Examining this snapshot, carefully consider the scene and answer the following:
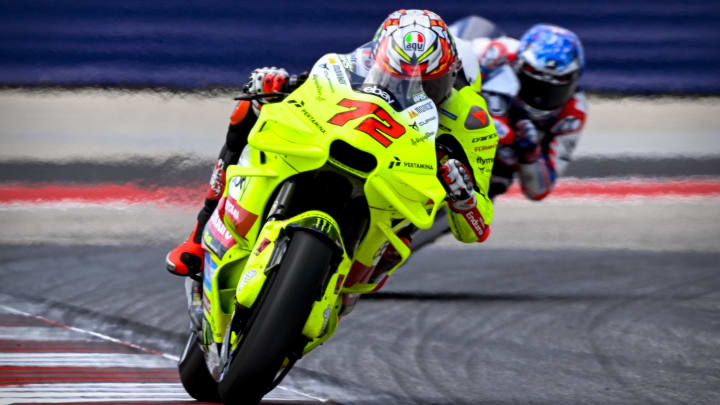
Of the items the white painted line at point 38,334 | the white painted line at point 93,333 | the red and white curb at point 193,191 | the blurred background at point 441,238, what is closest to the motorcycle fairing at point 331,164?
the blurred background at point 441,238

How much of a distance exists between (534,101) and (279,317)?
4.04 metres

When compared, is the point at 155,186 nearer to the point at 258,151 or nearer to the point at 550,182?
the point at 550,182

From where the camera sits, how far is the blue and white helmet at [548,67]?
6.75 metres

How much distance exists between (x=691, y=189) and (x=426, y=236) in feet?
11.7

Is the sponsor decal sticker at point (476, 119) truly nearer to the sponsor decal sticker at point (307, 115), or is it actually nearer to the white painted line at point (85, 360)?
the sponsor decal sticker at point (307, 115)

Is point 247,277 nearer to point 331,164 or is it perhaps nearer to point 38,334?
point 331,164

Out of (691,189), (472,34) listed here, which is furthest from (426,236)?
(691,189)

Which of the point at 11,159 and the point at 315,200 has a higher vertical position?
the point at 315,200

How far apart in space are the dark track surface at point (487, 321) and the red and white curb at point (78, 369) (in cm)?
17

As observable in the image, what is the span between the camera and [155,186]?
841 centimetres

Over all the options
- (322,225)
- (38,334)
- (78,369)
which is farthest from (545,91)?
(322,225)

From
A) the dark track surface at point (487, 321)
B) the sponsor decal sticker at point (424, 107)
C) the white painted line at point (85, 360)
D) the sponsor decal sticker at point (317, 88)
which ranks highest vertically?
the sponsor decal sticker at point (317, 88)

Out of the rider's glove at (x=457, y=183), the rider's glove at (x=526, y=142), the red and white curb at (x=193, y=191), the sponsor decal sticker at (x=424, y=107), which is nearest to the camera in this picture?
the sponsor decal sticker at (x=424, y=107)

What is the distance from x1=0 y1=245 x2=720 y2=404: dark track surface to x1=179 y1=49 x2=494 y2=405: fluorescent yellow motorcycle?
3.06 ft
